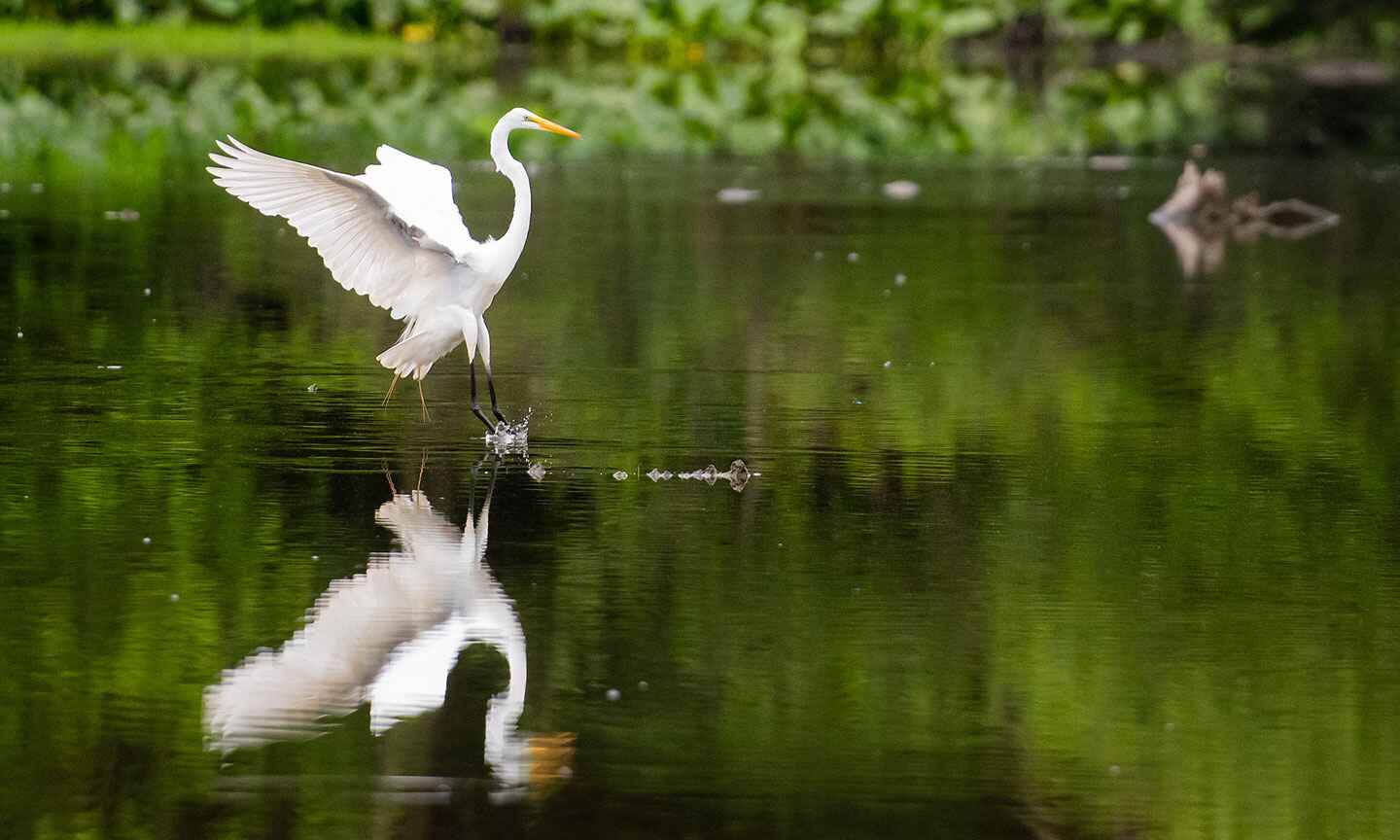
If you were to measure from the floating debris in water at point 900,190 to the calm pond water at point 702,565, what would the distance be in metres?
5.95

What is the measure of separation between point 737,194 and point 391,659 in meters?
13.6

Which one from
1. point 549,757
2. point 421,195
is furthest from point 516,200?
point 549,757

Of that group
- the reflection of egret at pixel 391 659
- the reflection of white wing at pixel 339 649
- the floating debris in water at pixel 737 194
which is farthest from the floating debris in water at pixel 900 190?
the reflection of egret at pixel 391 659

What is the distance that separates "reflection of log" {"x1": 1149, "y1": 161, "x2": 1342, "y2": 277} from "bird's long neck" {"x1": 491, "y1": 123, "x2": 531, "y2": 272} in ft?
27.9

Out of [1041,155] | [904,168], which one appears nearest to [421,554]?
[904,168]

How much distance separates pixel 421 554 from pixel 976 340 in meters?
5.31

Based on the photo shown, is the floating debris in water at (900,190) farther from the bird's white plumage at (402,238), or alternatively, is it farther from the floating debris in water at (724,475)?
the floating debris in water at (724,475)

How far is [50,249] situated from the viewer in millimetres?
14641

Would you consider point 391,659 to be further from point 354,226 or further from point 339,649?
point 354,226

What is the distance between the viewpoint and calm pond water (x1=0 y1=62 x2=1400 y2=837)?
5273 millimetres

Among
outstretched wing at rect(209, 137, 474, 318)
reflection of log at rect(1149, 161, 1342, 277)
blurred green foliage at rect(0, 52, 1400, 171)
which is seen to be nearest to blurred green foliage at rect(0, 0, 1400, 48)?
blurred green foliage at rect(0, 52, 1400, 171)

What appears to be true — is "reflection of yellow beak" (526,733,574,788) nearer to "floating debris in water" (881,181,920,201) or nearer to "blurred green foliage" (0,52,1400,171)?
"floating debris in water" (881,181,920,201)

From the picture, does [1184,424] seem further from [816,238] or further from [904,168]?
[904,168]

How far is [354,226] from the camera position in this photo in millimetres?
9258
